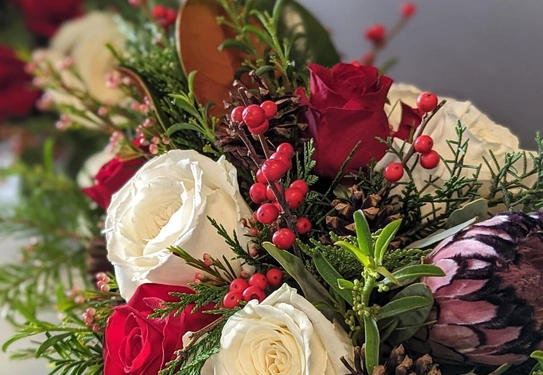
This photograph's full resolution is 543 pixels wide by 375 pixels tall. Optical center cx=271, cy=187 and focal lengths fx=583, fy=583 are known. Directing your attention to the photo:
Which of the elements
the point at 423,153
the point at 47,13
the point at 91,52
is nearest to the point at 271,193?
the point at 423,153

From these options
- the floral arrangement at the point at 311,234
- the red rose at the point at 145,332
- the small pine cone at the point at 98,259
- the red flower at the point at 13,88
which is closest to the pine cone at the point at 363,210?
the floral arrangement at the point at 311,234

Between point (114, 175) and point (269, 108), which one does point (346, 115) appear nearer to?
point (269, 108)

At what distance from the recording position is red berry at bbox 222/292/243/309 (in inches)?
16.3

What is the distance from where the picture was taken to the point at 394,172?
42 centimetres

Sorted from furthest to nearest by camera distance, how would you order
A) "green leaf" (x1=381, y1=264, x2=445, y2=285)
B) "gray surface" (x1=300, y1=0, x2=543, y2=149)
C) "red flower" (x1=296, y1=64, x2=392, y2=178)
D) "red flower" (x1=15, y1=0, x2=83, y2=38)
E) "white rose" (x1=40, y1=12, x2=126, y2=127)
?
"red flower" (x1=15, y1=0, x2=83, y2=38), "white rose" (x1=40, y1=12, x2=126, y2=127), "gray surface" (x1=300, y1=0, x2=543, y2=149), "red flower" (x1=296, y1=64, x2=392, y2=178), "green leaf" (x1=381, y1=264, x2=445, y2=285)

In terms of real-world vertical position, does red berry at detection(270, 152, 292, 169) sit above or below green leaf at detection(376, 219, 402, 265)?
above

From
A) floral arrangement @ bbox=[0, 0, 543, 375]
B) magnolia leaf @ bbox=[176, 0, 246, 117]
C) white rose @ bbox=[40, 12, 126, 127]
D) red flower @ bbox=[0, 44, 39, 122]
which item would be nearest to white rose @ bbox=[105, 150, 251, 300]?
floral arrangement @ bbox=[0, 0, 543, 375]

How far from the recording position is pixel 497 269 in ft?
1.16

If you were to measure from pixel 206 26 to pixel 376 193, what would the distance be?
27cm

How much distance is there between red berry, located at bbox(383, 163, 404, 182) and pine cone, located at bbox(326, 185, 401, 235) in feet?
0.06

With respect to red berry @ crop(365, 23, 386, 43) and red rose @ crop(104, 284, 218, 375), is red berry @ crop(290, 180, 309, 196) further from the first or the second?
red berry @ crop(365, 23, 386, 43)

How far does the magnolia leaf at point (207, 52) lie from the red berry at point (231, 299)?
0.64ft

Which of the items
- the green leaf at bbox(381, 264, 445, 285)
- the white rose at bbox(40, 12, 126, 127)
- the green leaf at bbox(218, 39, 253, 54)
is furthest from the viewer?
the white rose at bbox(40, 12, 126, 127)

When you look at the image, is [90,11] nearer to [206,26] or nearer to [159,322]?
[206,26]
